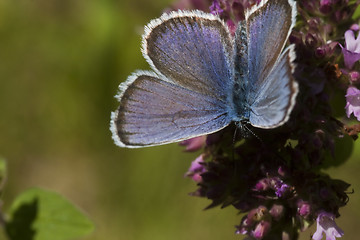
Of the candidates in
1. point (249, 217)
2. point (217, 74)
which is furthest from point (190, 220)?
point (217, 74)

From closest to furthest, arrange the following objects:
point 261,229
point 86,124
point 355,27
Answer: point 261,229 → point 355,27 → point 86,124

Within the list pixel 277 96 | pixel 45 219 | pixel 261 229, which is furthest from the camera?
pixel 45 219

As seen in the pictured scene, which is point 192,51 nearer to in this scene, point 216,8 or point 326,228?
point 216,8

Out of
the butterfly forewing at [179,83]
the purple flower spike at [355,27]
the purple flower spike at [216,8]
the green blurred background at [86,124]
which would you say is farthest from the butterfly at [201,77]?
the green blurred background at [86,124]

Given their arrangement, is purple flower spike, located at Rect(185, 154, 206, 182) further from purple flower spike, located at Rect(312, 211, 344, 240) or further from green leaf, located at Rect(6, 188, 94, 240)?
green leaf, located at Rect(6, 188, 94, 240)

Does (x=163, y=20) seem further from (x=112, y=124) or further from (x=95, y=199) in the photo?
(x=95, y=199)

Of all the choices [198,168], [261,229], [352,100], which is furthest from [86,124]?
[352,100]

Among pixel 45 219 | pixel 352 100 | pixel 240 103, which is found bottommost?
pixel 352 100
